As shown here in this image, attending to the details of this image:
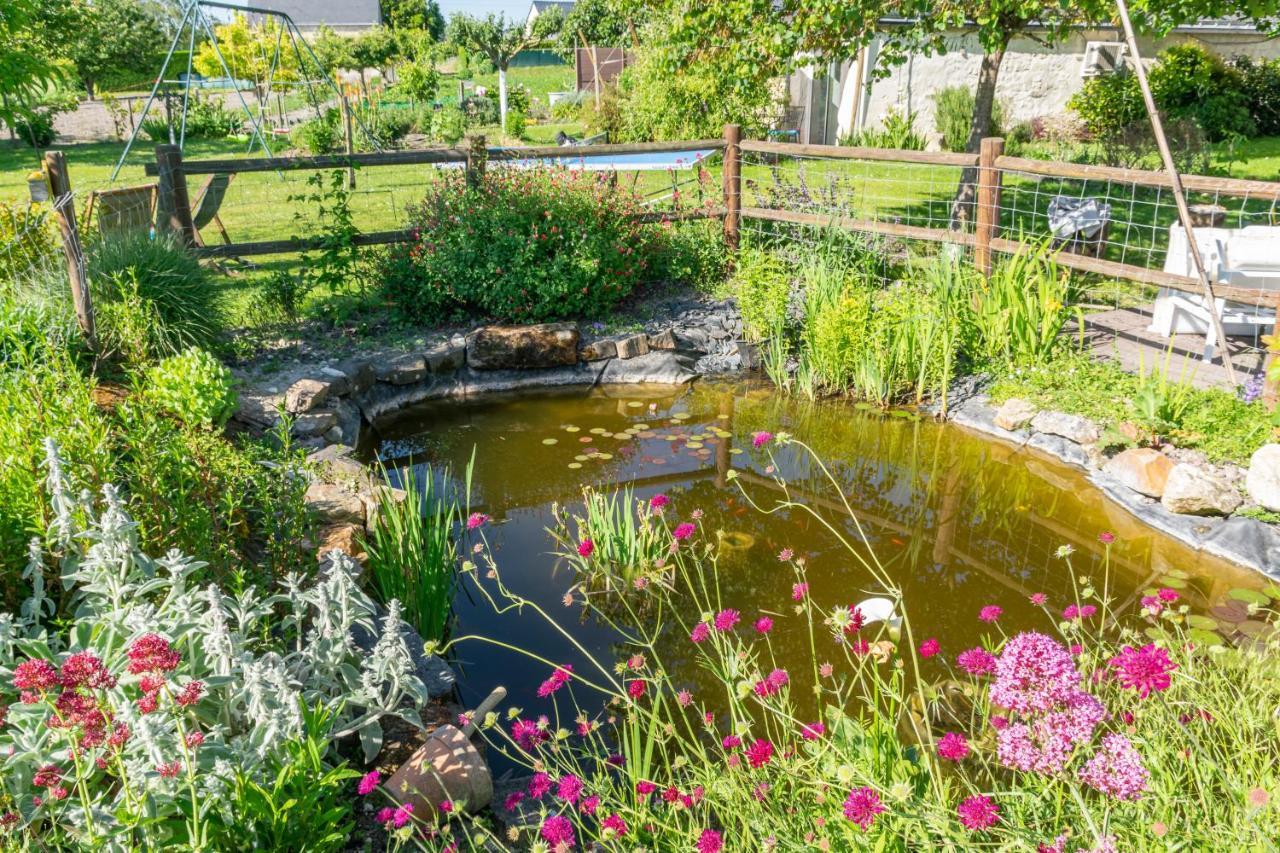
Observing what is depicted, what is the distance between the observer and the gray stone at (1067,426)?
525 centimetres

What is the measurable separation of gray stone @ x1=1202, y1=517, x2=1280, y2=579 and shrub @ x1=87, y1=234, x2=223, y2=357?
5366mm

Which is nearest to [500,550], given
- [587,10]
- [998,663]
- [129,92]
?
[998,663]

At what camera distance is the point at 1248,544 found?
4.22 meters

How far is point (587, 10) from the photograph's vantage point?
118 ft

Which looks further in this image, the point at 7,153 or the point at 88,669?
the point at 7,153

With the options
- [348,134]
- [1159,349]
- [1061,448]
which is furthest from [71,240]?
[348,134]

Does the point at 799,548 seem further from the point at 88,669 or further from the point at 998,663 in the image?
the point at 88,669

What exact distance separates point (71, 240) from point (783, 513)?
12.5ft

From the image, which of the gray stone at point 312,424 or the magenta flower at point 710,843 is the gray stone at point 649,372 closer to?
the gray stone at point 312,424

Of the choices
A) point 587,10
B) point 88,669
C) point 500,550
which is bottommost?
point 500,550

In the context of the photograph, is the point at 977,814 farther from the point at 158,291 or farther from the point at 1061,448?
the point at 158,291

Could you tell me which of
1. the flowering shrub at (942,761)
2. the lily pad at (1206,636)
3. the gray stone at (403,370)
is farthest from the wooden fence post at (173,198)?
the lily pad at (1206,636)

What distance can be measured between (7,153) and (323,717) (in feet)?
61.1

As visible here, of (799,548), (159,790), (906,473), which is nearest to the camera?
(159,790)
